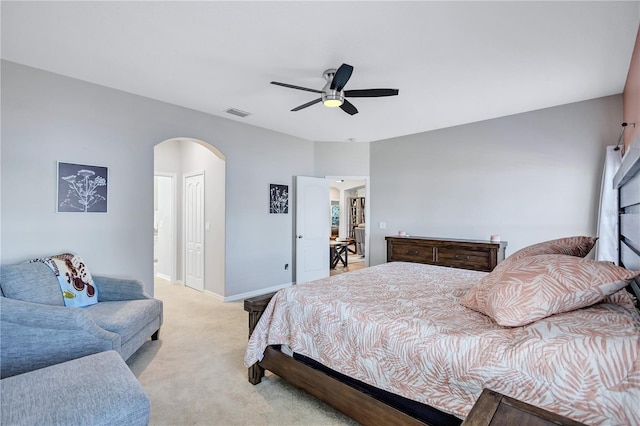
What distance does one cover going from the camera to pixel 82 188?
3.09 meters

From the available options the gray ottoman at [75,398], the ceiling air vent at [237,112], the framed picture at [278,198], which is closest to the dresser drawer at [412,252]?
the framed picture at [278,198]

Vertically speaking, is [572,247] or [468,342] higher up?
[572,247]

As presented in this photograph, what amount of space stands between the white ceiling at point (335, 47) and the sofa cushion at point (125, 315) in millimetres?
2185

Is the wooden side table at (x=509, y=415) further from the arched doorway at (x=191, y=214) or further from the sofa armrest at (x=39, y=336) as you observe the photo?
the arched doorway at (x=191, y=214)

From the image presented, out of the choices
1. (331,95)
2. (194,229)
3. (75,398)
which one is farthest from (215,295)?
(331,95)

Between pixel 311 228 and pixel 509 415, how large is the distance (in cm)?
472

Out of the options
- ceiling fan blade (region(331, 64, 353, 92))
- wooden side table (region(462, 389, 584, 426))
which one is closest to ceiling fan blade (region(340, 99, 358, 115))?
ceiling fan blade (region(331, 64, 353, 92))

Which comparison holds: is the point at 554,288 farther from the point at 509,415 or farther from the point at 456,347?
the point at 509,415

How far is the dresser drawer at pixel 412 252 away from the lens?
14.2 ft

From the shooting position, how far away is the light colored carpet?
1937 millimetres

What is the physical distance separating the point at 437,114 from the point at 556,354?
11.6 ft

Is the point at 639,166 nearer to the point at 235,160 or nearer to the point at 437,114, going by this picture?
the point at 437,114

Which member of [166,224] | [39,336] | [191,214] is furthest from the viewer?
[166,224]

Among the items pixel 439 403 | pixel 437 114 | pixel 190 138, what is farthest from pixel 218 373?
pixel 437 114
